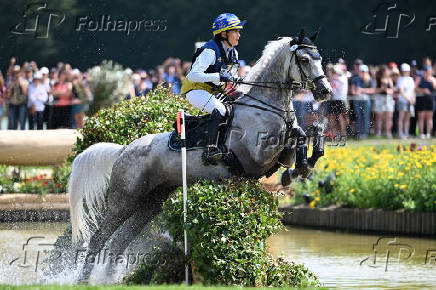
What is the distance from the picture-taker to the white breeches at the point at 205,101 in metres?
8.84

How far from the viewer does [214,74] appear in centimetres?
879

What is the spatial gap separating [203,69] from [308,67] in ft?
3.42

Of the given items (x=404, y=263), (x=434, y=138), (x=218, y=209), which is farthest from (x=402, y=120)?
(x=218, y=209)

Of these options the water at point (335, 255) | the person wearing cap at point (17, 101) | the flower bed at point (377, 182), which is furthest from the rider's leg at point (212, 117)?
the person wearing cap at point (17, 101)

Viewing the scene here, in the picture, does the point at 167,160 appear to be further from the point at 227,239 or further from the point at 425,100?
the point at 425,100

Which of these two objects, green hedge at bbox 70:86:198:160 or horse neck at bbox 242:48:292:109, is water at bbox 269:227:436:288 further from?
green hedge at bbox 70:86:198:160

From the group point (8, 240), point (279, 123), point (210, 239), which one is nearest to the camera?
point (210, 239)

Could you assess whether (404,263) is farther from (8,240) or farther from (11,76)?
(11,76)

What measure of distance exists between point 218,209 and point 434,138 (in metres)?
13.9

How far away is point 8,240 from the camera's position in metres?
13.0

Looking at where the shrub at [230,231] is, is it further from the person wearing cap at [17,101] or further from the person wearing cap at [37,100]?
the person wearing cap at [17,101]

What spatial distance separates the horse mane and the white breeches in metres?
0.45

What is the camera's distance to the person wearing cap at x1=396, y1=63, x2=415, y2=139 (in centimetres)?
2045

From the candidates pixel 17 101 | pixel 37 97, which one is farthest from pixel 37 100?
pixel 17 101
